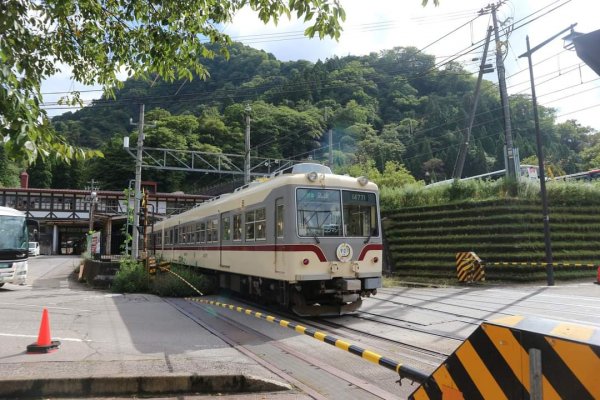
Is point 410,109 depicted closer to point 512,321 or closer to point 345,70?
point 345,70

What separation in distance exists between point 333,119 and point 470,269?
30204 mm

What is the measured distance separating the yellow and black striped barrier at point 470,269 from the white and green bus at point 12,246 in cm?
1642

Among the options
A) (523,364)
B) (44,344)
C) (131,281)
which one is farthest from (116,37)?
(131,281)

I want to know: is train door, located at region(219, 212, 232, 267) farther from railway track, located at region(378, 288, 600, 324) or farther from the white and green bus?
the white and green bus

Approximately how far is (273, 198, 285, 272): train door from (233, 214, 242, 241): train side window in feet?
7.93

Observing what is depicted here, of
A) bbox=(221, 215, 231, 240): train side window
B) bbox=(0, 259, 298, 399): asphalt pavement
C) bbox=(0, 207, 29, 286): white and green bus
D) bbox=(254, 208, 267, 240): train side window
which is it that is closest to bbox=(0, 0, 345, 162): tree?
bbox=(0, 259, 298, 399): asphalt pavement

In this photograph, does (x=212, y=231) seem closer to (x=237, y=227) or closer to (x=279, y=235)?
(x=237, y=227)

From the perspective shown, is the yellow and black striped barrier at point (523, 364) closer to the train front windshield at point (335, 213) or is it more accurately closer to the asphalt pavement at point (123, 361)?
the asphalt pavement at point (123, 361)

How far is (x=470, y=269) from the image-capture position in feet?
58.6

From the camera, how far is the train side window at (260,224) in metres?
11.1

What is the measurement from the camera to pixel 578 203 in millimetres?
20688

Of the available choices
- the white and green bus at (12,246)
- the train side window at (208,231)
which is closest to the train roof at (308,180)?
the train side window at (208,231)

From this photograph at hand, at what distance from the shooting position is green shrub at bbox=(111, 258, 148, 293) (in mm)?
17016

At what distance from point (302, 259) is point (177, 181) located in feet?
193
